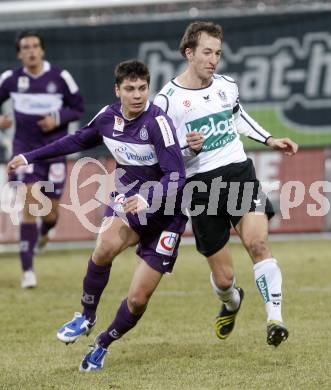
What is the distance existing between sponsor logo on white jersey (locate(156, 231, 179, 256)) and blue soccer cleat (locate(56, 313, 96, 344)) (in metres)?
0.71

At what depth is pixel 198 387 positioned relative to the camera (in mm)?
5844

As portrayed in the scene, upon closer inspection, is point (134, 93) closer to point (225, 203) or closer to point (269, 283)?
point (225, 203)

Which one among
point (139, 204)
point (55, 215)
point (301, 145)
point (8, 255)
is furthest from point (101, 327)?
point (301, 145)

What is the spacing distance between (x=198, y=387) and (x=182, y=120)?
6.40 ft

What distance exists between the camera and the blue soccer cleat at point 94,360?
644cm

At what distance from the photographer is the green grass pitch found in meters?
6.09

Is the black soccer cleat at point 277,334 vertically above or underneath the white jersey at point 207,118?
underneath

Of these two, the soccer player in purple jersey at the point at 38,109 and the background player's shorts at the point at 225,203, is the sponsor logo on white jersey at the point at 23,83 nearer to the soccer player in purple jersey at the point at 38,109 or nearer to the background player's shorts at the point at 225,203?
the soccer player in purple jersey at the point at 38,109

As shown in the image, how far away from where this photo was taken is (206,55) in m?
6.88

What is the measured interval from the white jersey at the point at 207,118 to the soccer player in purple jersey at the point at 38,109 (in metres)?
3.94

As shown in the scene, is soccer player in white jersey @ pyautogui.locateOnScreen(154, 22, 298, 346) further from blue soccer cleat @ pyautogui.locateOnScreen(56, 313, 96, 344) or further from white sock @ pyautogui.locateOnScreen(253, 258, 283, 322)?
blue soccer cleat @ pyautogui.locateOnScreen(56, 313, 96, 344)

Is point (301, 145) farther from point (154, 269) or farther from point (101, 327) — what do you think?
point (154, 269)

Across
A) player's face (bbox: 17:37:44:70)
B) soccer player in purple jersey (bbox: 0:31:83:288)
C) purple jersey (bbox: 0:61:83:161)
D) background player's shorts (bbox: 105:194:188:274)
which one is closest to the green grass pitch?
background player's shorts (bbox: 105:194:188:274)

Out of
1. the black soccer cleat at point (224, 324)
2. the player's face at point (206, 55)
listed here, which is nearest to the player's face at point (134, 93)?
the player's face at point (206, 55)
